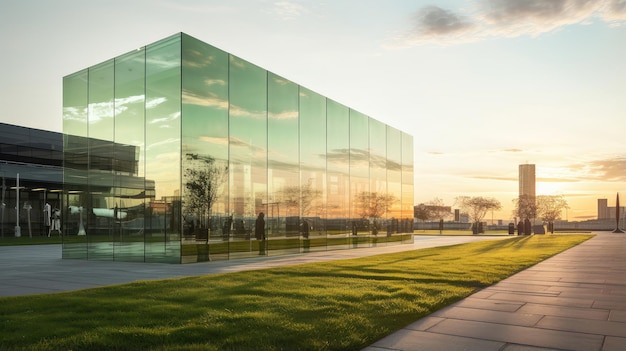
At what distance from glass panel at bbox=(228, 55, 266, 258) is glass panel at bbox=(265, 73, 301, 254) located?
1.57ft

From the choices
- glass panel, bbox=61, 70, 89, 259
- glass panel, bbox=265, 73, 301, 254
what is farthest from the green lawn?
glass panel, bbox=61, 70, 89, 259

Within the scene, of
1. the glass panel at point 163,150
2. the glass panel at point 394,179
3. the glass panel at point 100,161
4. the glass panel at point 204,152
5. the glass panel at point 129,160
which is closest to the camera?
the glass panel at point 163,150

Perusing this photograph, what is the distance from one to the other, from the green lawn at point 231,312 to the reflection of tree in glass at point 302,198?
1126 cm

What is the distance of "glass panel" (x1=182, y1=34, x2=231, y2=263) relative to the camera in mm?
17953

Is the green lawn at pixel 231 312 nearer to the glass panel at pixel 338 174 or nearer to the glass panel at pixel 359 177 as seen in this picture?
the glass panel at pixel 338 174

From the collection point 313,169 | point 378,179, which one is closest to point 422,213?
point 378,179

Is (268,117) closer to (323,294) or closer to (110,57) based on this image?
(110,57)

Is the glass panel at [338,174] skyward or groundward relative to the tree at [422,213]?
skyward

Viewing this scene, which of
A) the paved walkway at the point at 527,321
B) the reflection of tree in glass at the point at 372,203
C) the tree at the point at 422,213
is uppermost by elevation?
the reflection of tree in glass at the point at 372,203

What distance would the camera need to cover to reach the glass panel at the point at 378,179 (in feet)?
104

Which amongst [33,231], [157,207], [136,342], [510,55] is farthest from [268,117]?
[33,231]

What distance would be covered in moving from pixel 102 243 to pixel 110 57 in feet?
24.6

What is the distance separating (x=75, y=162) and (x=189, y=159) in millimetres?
6646

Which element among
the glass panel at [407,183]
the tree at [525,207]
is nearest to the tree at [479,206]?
the tree at [525,207]
